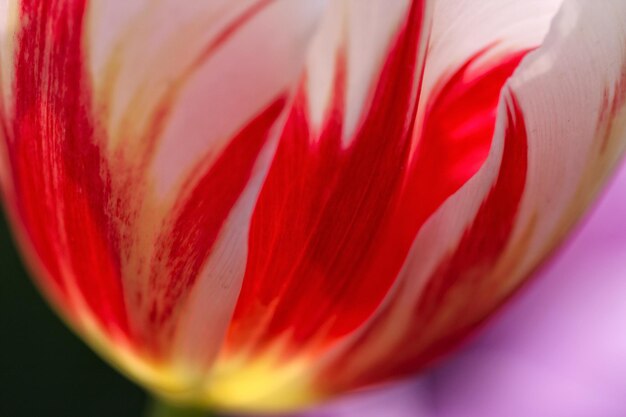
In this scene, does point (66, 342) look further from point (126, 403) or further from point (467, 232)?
point (467, 232)

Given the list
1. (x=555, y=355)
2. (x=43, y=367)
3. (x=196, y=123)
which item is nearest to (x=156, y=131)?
(x=196, y=123)

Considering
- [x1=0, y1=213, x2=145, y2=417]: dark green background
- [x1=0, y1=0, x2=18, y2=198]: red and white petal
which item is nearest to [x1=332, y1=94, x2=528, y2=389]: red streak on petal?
[x1=0, y1=0, x2=18, y2=198]: red and white petal

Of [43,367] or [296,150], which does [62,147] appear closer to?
[296,150]

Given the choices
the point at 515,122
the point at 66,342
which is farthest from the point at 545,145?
the point at 66,342

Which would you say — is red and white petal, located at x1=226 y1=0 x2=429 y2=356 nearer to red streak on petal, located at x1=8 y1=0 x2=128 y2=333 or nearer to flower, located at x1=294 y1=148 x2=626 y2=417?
red streak on petal, located at x1=8 y1=0 x2=128 y2=333

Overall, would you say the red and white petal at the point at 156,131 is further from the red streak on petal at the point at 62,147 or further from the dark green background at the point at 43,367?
the dark green background at the point at 43,367
